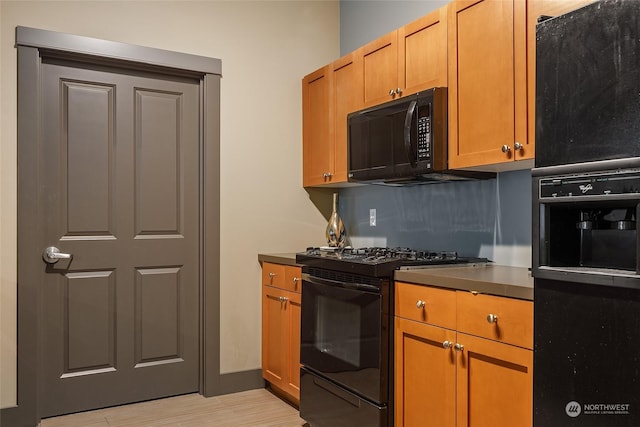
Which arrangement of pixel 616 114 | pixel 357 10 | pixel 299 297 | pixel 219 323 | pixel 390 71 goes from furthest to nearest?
pixel 357 10, pixel 219 323, pixel 299 297, pixel 390 71, pixel 616 114

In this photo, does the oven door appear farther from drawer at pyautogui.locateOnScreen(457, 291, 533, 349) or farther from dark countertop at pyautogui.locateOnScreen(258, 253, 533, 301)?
drawer at pyautogui.locateOnScreen(457, 291, 533, 349)

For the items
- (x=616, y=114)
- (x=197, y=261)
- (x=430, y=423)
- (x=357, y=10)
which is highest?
(x=357, y=10)

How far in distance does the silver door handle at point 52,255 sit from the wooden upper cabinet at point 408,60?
77.2 inches

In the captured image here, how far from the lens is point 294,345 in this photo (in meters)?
3.18

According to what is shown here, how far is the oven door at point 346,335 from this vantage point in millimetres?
2348

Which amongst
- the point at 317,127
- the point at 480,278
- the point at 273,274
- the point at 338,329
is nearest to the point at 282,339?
the point at 273,274

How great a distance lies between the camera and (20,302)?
9.52 feet

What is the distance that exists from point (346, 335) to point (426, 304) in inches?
21.2

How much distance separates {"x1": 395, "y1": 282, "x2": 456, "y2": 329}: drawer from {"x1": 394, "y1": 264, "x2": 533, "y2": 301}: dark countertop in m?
0.03

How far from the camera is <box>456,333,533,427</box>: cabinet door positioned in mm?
1757

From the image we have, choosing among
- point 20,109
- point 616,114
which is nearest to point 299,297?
point 20,109

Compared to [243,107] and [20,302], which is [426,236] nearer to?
[243,107]

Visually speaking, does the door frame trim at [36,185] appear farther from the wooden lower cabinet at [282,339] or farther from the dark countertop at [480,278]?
the dark countertop at [480,278]

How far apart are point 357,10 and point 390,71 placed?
110 cm
